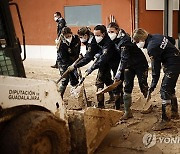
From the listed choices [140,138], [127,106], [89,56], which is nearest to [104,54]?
[89,56]

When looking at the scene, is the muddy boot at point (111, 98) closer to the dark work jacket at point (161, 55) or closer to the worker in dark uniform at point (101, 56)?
the worker in dark uniform at point (101, 56)

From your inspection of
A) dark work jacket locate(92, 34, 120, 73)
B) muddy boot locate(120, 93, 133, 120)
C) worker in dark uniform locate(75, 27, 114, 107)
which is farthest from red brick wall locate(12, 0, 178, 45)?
muddy boot locate(120, 93, 133, 120)

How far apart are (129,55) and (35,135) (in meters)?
3.10

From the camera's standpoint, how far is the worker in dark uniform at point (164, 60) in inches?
221

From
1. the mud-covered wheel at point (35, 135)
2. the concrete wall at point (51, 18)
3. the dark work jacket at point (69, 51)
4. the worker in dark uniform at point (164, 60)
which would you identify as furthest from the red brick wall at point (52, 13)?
the mud-covered wheel at point (35, 135)

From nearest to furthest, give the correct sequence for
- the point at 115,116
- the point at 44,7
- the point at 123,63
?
the point at 115,116 < the point at 123,63 < the point at 44,7

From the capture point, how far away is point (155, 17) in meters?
13.6

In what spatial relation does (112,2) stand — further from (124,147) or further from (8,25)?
(8,25)

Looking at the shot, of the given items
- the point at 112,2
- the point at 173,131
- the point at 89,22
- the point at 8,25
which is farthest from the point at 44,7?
the point at 8,25

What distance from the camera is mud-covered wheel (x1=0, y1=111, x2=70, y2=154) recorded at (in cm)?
352

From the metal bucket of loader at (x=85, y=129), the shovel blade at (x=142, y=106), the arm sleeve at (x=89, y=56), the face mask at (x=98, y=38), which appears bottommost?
the shovel blade at (x=142, y=106)

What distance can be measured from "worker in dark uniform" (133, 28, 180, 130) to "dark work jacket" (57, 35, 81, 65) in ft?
6.39

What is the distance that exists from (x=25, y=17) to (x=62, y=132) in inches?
510

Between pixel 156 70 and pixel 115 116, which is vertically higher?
pixel 156 70
